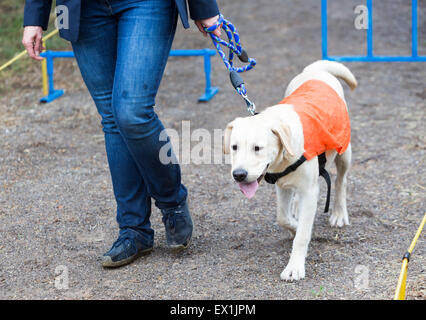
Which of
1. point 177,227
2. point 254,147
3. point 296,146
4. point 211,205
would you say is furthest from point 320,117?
point 211,205

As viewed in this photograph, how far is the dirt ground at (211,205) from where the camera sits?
3.12 m

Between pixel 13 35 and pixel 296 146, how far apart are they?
6.88 meters

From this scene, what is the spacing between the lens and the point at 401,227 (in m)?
3.73

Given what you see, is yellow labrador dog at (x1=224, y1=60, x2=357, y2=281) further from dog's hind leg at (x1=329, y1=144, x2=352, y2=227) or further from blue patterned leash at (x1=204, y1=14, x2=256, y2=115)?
blue patterned leash at (x1=204, y1=14, x2=256, y2=115)

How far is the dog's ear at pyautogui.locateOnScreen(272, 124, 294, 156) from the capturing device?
2.92 metres

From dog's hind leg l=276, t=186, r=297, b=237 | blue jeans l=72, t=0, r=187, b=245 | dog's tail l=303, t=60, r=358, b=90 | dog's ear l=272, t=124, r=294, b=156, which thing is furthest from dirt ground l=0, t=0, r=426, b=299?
dog's tail l=303, t=60, r=358, b=90

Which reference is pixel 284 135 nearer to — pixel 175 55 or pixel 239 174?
pixel 239 174

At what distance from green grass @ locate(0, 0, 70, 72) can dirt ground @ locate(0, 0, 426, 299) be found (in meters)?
0.45

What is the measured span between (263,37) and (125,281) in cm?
620

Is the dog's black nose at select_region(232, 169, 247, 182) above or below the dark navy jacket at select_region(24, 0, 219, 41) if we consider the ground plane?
below

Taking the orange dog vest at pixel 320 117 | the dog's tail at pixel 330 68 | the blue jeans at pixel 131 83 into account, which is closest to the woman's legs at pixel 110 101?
the blue jeans at pixel 131 83

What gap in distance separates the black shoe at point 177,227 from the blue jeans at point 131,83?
0.24ft
